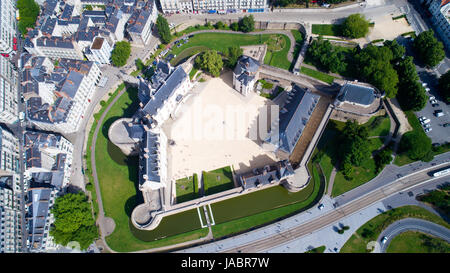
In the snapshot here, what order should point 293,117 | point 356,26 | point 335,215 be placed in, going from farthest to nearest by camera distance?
1. point 356,26
2. point 293,117
3. point 335,215

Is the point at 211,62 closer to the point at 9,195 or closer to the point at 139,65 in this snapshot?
the point at 139,65

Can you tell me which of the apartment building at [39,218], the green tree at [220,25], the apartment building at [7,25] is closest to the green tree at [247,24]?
the green tree at [220,25]

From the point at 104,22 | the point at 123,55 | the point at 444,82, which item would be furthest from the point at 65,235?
the point at 444,82

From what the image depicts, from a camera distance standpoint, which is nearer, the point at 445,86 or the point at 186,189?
the point at 186,189

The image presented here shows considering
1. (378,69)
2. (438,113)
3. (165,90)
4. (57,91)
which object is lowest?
(438,113)

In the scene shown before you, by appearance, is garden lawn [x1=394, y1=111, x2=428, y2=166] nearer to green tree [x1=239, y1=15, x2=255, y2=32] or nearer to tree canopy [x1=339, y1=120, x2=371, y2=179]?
tree canopy [x1=339, y1=120, x2=371, y2=179]

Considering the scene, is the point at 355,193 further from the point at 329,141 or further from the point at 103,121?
the point at 103,121

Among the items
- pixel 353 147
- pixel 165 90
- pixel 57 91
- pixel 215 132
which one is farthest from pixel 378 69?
pixel 57 91
